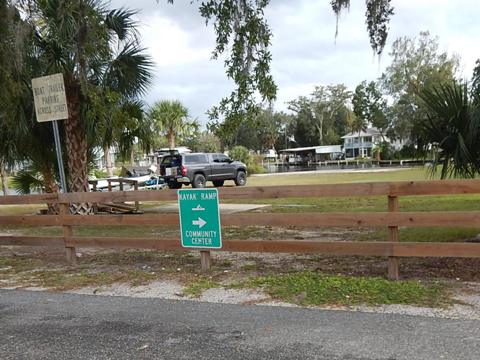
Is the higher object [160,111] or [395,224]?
[160,111]

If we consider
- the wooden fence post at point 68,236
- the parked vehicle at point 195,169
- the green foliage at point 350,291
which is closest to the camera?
the green foliage at point 350,291

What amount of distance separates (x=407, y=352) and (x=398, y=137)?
68.0 meters

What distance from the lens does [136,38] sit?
1098 cm

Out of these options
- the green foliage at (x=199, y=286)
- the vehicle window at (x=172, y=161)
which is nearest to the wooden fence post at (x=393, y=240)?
the green foliage at (x=199, y=286)

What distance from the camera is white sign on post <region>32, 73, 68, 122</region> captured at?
750 cm

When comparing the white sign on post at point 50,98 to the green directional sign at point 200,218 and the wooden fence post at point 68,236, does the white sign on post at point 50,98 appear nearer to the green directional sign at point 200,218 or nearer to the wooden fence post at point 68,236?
the wooden fence post at point 68,236

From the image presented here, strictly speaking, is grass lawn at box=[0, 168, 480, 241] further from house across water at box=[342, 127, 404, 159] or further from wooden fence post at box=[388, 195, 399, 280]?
house across water at box=[342, 127, 404, 159]

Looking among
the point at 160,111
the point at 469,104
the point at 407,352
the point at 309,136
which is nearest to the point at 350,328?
the point at 407,352

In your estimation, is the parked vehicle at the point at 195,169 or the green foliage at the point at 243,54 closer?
the green foliage at the point at 243,54

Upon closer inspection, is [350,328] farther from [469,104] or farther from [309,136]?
[309,136]

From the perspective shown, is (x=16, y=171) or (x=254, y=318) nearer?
(x=254, y=318)

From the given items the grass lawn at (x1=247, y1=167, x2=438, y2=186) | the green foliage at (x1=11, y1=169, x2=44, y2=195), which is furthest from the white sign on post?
the grass lawn at (x1=247, y1=167, x2=438, y2=186)

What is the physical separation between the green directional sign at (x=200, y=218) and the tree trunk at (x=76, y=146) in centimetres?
650

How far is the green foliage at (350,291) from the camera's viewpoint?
4.68 m
